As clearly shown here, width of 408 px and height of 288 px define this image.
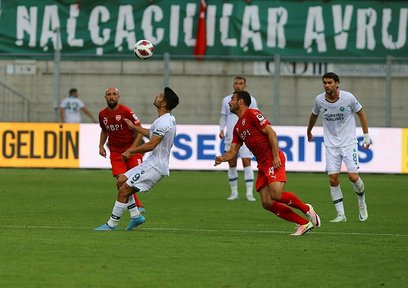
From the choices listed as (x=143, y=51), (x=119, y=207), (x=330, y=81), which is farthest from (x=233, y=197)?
(x=119, y=207)

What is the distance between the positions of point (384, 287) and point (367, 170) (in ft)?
61.1

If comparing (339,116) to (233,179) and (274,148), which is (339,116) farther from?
(233,179)

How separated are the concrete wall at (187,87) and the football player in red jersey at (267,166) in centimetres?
1680

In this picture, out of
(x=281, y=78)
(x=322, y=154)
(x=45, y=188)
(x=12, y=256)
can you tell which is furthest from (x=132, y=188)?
(x=281, y=78)

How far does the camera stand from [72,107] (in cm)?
3109

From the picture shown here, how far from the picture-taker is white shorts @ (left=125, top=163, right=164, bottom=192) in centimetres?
1481

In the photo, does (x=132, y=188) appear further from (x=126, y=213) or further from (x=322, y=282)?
(x=322, y=282)

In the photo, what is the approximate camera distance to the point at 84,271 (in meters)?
10.8

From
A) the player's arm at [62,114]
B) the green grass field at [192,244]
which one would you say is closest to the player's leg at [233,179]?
the green grass field at [192,244]

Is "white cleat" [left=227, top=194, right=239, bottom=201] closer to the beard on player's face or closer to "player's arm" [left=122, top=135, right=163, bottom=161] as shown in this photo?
the beard on player's face

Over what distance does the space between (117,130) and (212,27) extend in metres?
15.2

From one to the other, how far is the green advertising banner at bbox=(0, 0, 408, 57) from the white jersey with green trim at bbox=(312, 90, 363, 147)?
50.3 ft

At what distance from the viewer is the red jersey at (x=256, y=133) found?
14.6 m

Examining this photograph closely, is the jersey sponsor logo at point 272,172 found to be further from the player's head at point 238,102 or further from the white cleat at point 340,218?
the white cleat at point 340,218
